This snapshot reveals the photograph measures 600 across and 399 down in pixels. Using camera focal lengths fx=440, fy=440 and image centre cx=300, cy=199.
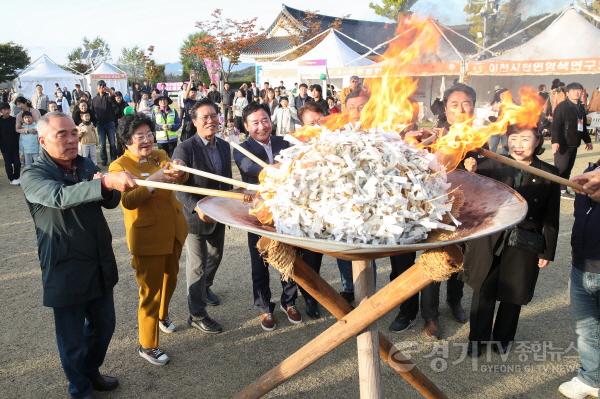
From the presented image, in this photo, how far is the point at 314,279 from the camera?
2.21 metres

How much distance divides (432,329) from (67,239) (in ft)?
10.1

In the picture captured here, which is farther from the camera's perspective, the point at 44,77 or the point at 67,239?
the point at 44,77

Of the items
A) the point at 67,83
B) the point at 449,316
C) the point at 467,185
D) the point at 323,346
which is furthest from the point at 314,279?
the point at 67,83

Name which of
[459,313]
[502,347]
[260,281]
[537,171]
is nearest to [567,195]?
[459,313]

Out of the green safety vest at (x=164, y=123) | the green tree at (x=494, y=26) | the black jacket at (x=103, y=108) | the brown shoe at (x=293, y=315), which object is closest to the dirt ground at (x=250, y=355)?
the brown shoe at (x=293, y=315)

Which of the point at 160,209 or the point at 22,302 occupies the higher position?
the point at 160,209

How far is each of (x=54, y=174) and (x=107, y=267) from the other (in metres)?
0.71

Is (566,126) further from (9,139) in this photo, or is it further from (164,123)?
(9,139)

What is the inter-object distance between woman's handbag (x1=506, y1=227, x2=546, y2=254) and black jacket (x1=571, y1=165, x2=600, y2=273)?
27 centimetres

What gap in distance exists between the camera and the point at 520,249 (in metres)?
3.38

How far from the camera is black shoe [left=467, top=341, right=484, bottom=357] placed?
145 inches

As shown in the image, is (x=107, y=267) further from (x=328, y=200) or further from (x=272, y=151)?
(x=328, y=200)

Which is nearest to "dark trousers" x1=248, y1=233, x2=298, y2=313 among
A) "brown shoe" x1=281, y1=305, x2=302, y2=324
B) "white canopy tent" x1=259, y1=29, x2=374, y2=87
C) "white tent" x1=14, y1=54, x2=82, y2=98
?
"brown shoe" x1=281, y1=305, x2=302, y2=324

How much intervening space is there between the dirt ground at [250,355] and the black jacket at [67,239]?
951 millimetres
